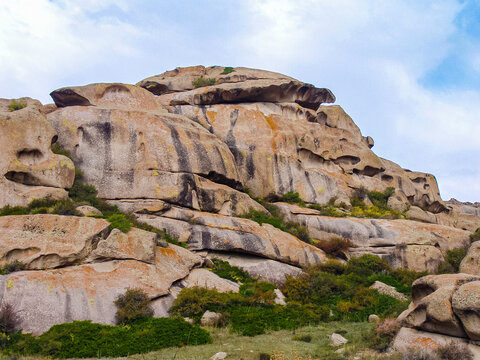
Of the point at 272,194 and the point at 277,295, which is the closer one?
the point at 277,295

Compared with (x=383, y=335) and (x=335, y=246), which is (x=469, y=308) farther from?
(x=335, y=246)

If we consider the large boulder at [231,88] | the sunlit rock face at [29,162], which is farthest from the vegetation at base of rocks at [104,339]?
the large boulder at [231,88]

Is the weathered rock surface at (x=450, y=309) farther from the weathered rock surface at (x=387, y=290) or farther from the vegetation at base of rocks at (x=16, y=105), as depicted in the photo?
the vegetation at base of rocks at (x=16, y=105)

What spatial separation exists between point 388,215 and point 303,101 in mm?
15325

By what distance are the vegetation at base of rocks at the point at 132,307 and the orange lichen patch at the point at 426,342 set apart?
952cm

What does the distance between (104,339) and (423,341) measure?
31.4 feet

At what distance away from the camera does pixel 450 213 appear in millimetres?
49344

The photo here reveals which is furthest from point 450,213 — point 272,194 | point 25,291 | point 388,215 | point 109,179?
point 25,291

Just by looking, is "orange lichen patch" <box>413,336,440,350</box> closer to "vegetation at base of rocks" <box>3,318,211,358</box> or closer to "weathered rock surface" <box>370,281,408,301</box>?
"vegetation at base of rocks" <box>3,318,211,358</box>

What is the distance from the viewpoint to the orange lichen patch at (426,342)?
40.4ft

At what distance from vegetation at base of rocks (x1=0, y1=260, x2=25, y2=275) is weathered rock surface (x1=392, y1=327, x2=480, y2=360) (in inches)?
527

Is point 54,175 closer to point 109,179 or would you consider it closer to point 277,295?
point 109,179

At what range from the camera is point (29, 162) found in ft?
79.0

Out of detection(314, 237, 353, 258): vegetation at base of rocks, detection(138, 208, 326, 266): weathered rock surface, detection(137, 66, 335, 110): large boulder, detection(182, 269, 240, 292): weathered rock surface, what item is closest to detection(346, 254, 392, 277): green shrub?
detection(314, 237, 353, 258): vegetation at base of rocks
